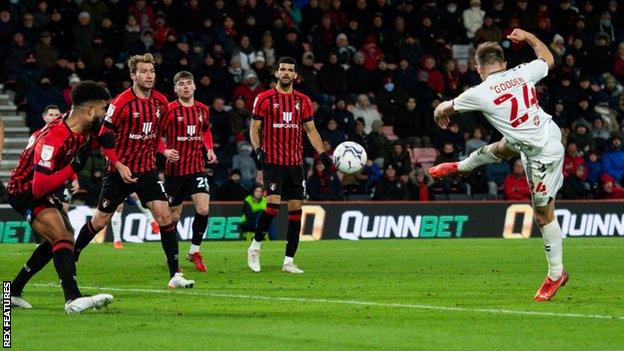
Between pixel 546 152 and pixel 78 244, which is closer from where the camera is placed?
pixel 546 152

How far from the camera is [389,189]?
87.1 feet

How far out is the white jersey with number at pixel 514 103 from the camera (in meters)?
11.7

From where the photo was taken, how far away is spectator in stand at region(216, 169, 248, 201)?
25.2 meters

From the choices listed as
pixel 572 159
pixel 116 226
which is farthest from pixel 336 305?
pixel 572 159

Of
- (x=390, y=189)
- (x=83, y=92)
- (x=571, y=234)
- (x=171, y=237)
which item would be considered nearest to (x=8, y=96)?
(x=390, y=189)

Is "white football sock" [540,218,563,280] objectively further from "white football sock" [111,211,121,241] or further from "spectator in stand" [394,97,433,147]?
"spectator in stand" [394,97,433,147]

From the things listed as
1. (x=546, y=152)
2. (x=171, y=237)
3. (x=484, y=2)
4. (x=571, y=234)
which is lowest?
(x=571, y=234)

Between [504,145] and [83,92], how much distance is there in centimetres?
423

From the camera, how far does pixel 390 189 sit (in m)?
26.6

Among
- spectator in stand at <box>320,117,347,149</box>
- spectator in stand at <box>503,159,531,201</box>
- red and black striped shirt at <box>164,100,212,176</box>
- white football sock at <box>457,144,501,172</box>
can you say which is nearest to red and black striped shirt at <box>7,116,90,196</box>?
white football sock at <box>457,144,501,172</box>

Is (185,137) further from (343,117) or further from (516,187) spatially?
(516,187)

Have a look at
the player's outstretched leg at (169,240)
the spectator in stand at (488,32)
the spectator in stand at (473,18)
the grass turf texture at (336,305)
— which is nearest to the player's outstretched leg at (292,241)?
the grass turf texture at (336,305)

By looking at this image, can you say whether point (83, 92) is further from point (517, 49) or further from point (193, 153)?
point (517, 49)

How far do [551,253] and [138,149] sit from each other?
191 inches
